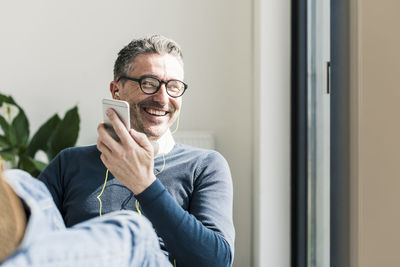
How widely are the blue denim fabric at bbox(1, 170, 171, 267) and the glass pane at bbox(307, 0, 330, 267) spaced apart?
3.46 ft

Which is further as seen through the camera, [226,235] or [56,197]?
[56,197]

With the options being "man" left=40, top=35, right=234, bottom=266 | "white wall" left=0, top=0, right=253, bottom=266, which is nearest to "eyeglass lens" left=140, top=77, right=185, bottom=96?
"man" left=40, top=35, right=234, bottom=266

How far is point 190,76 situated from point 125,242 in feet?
6.62

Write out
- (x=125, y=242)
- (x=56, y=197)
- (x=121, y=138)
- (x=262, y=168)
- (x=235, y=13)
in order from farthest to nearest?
1. (x=235, y=13)
2. (x=262, y=168)
3. (x=56, y=197)
4. (x=121, y=138)
5. (x=125, y=242)

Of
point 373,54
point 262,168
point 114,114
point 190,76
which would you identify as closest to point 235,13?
point 190,76

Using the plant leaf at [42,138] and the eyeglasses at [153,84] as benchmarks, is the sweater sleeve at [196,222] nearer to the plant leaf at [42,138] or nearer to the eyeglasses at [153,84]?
the eyeglasses at [153,84]

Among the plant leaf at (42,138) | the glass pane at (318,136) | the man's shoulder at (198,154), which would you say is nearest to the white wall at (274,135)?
the glass pane at (318,136)

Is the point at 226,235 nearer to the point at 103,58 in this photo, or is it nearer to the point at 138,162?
the point at 138,162

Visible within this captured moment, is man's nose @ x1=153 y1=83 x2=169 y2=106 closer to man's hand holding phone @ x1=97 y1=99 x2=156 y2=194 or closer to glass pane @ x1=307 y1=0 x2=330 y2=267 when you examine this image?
man's hand holding phone @ x1=97 y1=99 x2=156 y2=194

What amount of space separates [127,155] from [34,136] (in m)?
1.60

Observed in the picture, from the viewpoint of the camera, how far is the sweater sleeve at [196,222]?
95 cm

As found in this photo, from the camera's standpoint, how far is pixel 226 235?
1.08m

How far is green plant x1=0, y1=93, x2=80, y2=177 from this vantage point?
94.1 inches

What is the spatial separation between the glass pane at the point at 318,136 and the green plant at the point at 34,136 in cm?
133
